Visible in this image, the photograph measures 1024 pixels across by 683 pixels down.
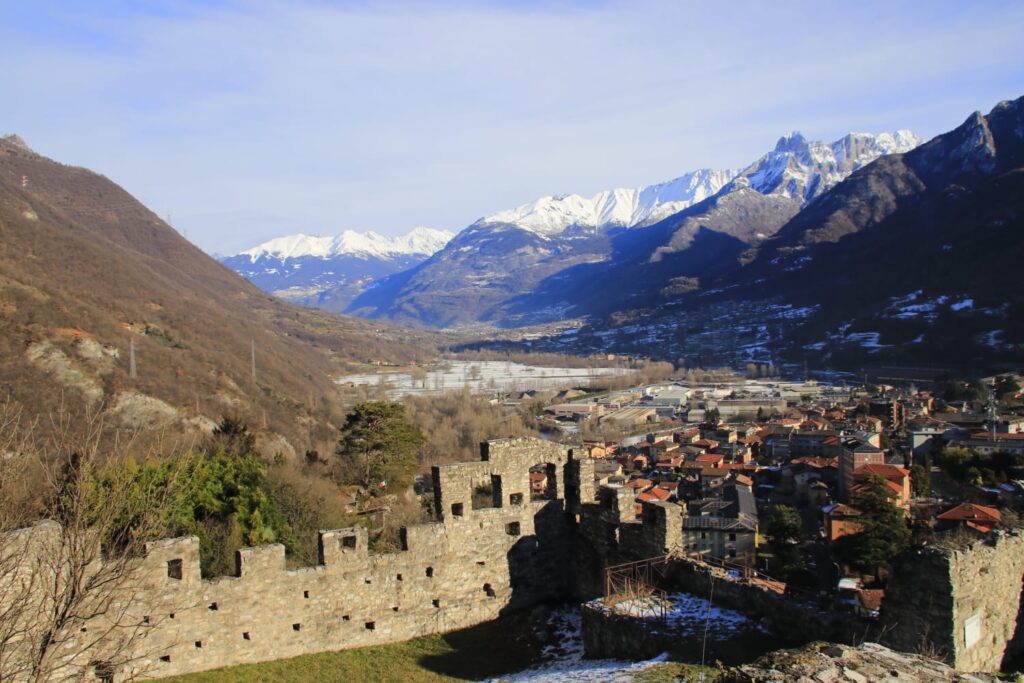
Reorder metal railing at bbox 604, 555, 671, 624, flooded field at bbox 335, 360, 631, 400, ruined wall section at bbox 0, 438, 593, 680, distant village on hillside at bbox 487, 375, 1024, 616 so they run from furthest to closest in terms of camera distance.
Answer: flooded field at bbox 335, 360, 631, 400, distant village on hillside at bbox 487, 375, 1024, 616, ruined wall section at bbox 0, 438, 593, 680, metal railing at bbox 604, 555, 671, 624

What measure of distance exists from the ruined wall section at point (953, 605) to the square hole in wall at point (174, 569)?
40.3 ft

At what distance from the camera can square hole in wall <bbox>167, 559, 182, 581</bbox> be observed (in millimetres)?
15266

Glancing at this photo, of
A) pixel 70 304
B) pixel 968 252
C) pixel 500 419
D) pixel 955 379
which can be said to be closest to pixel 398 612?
pixel 70 304

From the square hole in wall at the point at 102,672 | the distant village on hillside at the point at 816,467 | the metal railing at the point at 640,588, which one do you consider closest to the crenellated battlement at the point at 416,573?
the square hole in wall at the point at 102,672

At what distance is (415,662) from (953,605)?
10131 mm

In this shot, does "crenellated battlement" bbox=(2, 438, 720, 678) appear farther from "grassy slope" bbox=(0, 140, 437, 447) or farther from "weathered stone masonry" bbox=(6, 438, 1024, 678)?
"grassy slope" bbox=(0, 140, 437, 447)

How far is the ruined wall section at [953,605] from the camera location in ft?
36.9

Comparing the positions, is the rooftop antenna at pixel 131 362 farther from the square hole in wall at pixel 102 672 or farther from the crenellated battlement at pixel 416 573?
the square hole in wall at pixel 102 672

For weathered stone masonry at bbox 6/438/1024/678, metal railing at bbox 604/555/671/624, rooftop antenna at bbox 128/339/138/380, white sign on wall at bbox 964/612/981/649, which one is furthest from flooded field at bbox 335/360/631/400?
white sign on wall at bbox 964/612/981/649

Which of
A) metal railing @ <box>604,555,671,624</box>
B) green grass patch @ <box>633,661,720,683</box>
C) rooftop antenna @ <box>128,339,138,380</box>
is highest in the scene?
rooftop antenna @ <box>128,339,138,380</box>

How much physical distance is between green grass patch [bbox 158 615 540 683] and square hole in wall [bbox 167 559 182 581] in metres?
1.84

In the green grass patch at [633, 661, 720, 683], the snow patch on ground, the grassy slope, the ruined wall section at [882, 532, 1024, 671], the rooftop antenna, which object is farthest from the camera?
the rooftop antenna

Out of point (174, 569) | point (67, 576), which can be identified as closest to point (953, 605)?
point (67, 576)

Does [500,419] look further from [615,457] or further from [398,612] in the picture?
[398,612]
